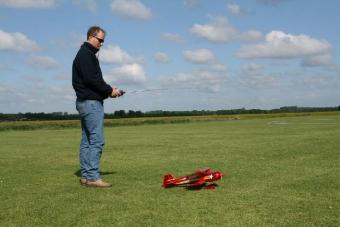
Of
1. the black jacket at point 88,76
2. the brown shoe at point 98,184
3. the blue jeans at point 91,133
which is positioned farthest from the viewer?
the blue jeans at point 91,133

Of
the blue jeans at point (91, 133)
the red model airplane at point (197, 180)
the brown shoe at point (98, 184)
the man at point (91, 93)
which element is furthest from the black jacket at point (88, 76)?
the red model airplane at point (197, 180)

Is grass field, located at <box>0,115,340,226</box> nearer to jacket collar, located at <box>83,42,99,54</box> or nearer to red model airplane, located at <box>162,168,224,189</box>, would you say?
red model airplane, located at <box>162,168,224,189</box>

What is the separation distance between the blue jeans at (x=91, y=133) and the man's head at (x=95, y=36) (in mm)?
941

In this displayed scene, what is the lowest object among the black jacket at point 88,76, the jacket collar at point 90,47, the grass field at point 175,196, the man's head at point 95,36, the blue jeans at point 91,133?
the grass field at point 175,196

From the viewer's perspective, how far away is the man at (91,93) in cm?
811

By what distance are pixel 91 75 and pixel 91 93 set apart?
309 mm

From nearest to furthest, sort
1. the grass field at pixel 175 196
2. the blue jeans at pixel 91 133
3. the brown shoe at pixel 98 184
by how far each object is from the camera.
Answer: the grass field at pixel 175 196 < the brown shoe at pixel 98 184 < the blue jeans at pixel 91 133

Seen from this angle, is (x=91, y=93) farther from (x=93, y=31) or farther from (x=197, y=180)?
(x=197, y=180)

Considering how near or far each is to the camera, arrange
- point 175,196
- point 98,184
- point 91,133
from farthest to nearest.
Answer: point 91,133, point 98,184, point 175,196

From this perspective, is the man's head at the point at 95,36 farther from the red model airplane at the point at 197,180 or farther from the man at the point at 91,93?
the red model airplane at the point at 197,180

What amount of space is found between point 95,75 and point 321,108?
390 feet

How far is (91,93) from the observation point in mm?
8219

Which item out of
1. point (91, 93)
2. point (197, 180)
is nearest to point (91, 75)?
point (91, 93)

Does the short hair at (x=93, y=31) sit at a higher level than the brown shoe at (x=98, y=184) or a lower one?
higher
